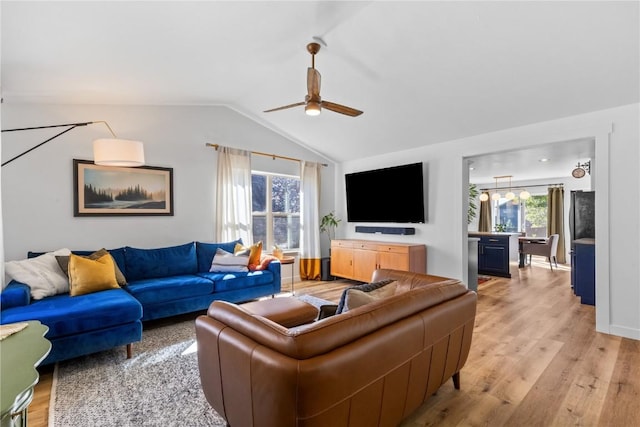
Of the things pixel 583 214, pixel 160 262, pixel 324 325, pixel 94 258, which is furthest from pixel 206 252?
pixel 583 214

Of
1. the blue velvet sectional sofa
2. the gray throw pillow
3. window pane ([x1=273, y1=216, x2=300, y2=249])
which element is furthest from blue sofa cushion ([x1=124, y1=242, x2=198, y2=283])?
the gray throw pillow

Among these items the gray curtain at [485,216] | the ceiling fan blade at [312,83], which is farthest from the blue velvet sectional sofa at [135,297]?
the gray curtain at [485,216]

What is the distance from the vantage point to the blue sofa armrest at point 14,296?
2424mm

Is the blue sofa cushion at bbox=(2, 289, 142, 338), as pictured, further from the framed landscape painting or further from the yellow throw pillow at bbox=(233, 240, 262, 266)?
the yellow throw pillow at bbox=(233, 240, 262, 266)

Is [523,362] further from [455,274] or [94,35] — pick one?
[94,35]

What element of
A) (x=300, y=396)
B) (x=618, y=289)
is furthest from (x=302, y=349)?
(x=618, y=289)

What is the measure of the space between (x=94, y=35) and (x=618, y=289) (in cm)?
535

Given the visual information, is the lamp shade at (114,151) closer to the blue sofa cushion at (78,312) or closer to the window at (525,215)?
the blue sofa cushion at (78,312)

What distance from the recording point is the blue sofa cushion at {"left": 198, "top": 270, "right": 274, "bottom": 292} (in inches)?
145

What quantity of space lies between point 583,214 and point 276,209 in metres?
5.01

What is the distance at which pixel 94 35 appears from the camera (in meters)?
2.35

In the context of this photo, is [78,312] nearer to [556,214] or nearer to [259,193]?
[259,193]

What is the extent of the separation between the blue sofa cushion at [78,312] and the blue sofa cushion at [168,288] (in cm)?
36

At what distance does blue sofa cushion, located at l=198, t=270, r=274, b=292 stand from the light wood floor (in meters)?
1.64
